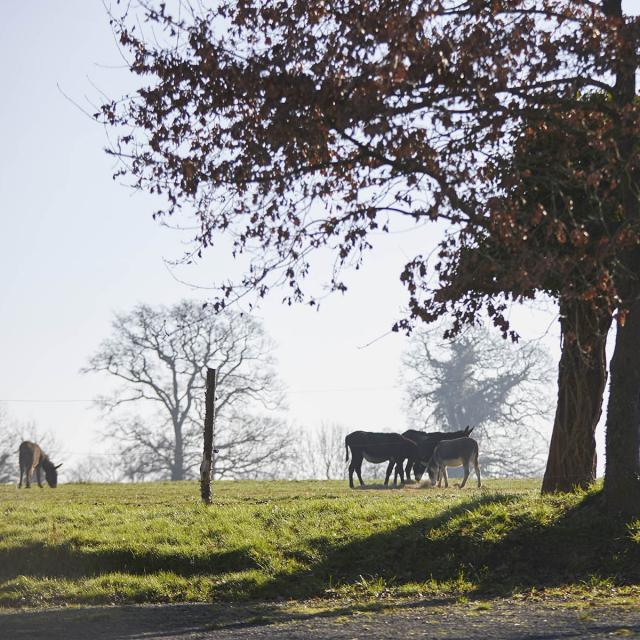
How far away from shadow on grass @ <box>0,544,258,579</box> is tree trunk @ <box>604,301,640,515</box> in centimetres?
544

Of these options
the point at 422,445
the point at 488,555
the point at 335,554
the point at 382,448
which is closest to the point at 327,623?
the point at 335,554

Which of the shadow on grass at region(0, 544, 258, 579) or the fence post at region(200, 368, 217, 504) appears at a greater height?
the fence post at region(200, 368, 217, 504)

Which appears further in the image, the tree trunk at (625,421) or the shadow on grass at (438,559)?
the tree trunk at (625,421)

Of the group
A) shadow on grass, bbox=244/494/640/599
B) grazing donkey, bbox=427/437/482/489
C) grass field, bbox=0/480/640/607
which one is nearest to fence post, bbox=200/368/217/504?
grass field, bbox=0/480/640/607

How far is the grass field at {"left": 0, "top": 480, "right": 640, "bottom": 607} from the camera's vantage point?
522 inches

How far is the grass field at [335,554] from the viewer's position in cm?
1326

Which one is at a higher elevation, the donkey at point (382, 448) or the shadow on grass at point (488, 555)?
the donkey at point (382, 448)

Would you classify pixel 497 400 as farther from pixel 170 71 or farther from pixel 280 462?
pixel 170 71

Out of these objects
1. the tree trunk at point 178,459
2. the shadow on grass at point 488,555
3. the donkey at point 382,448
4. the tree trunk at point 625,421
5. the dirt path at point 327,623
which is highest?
the tree trunk at point 178,459

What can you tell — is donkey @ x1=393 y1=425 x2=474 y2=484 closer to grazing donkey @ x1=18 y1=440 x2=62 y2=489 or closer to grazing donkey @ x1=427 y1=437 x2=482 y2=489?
grazing donkey @ x1=427 y1=437 x2=482 y2=489

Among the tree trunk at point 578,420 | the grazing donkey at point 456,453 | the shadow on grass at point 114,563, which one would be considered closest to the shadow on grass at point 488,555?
the shadow on grass at point 114,563

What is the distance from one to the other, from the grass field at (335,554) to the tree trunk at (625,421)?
1.58 ft

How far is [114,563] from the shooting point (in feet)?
49.6

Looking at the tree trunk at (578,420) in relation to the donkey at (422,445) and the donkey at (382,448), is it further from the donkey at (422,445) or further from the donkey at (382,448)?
the donkey at (382,448)
